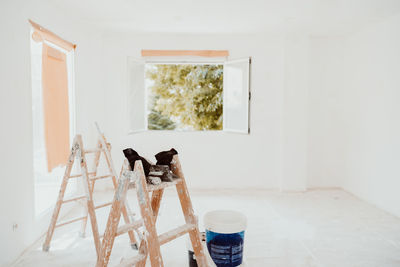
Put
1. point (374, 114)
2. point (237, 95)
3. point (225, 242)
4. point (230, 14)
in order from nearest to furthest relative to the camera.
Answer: point (225, 242)
point (230, 14)
point (374, 114)
point (237, 95)

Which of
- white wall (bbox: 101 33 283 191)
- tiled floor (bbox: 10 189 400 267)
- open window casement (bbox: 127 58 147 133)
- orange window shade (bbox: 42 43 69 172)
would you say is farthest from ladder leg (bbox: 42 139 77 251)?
white wall (bbox: 101 33 283 191)

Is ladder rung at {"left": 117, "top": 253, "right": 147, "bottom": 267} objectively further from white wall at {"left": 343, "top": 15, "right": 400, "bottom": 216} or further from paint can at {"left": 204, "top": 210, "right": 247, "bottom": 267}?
white wall at {"left": 343, "top": 15, "right": 400, "bottom": 216}

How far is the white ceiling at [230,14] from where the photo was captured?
3.37 metres

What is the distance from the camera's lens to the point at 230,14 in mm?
3764

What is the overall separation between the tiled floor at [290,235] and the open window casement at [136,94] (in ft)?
3.71

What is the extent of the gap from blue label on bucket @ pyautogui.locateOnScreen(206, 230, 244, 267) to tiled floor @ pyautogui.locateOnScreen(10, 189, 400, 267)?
2.34 feet

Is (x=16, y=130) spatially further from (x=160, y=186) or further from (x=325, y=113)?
(x=325, y=113)

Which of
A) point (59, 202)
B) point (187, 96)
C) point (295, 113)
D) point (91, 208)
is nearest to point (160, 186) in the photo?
point (91, 208)

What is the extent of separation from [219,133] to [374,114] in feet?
7.29

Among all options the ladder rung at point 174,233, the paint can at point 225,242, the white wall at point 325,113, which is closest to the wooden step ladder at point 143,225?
the ladder rung at point 174,233

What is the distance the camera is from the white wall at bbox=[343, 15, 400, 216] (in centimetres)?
379

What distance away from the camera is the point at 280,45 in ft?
15.7

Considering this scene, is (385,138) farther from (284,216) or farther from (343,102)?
(284,216)

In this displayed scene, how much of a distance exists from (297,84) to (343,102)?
33.9 inches
